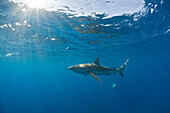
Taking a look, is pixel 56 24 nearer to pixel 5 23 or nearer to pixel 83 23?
pixel 83 23

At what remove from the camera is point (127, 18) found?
12.4 meters

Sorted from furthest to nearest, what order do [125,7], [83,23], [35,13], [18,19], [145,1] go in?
[83,23] < [18,19] < [35,13] < [125,7] < [145,1]

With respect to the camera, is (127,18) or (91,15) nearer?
(91,15)

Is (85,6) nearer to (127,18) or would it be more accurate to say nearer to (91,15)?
(91,15)

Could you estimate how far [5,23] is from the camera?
507 inches

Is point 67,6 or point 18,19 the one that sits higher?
point 67,6

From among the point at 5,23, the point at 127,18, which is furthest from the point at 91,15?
the point at 5,23

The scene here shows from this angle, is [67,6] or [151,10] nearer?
[67,6]

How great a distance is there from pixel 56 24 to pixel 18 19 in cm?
397

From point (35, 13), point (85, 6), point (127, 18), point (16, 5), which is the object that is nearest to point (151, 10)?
point (127, 18)

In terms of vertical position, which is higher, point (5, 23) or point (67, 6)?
point (67, 6)

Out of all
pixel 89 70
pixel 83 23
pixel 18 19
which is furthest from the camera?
pixel 83 23

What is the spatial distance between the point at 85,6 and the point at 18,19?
7.60m

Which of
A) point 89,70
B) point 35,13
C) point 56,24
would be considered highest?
point 35,13
